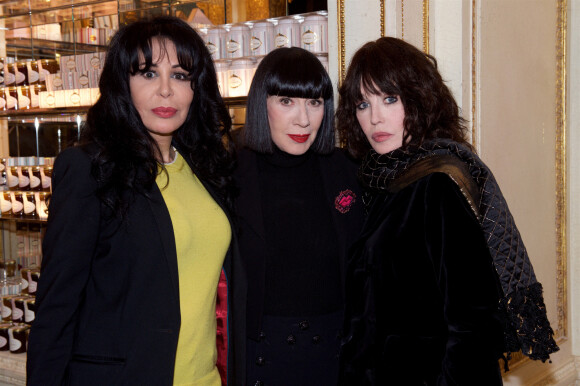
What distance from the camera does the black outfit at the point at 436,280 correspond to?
168 cm

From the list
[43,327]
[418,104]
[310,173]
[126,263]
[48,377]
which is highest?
[418,104]

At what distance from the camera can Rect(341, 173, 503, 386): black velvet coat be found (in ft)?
5.49

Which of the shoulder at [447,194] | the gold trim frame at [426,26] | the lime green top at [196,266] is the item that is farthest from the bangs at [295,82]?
the gold trim frame at [426,26]

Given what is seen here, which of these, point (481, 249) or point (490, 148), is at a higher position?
point (490, 148)

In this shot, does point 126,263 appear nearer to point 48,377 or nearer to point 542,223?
point 48,377

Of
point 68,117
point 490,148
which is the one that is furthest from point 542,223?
point 68,117

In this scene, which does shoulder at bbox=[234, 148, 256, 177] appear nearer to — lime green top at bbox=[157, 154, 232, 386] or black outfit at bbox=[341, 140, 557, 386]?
lime green top at bbox=[157, 154, 232, 386]

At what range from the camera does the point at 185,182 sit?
6.50 feet

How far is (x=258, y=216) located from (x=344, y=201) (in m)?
0.33

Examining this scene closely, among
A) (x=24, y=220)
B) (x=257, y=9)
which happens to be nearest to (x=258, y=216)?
(x=257, y=9)

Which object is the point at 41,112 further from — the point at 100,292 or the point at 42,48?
the point at 100,292

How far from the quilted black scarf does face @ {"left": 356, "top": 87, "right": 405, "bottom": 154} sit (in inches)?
5.1

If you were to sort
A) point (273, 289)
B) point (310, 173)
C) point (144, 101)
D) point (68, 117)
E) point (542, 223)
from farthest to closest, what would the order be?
point (68, 117) → point (542, 223) → point (310, 173) → point (273, 289) → point (144, 101)

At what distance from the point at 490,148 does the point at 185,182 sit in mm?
1617
